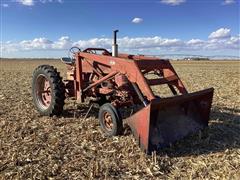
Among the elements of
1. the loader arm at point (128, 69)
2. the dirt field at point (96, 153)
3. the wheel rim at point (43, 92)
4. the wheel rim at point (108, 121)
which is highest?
the loader arm at point (128, 69)

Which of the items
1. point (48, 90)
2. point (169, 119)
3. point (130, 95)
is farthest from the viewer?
point (48, 90)

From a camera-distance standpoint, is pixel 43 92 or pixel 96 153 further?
pixel 43 92

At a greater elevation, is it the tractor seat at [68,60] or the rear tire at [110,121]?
the tractor seat at [68,60]

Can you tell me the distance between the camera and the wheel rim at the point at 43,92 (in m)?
8.88

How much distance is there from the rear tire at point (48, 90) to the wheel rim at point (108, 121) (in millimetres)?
1472

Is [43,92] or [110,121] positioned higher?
[43,92]

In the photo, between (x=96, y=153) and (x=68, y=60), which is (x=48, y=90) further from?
(x=96, y=153)

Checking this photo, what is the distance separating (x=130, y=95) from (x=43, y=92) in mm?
2703

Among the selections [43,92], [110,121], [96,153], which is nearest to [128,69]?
[110,121]

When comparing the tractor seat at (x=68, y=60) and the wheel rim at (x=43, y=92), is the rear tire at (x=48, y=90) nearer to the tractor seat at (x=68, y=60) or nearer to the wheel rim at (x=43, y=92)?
the wheel rim at (x=43, y=92)

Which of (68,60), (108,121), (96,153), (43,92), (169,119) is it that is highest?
(68,60)

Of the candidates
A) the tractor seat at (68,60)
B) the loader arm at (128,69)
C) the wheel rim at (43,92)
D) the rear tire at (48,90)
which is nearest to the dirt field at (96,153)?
the rear tire at (48,90)

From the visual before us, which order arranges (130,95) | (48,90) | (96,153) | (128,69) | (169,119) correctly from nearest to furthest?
(96,153), (169,119), (128,69), (130,95), (48,90)

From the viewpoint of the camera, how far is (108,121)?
7.00 meters
